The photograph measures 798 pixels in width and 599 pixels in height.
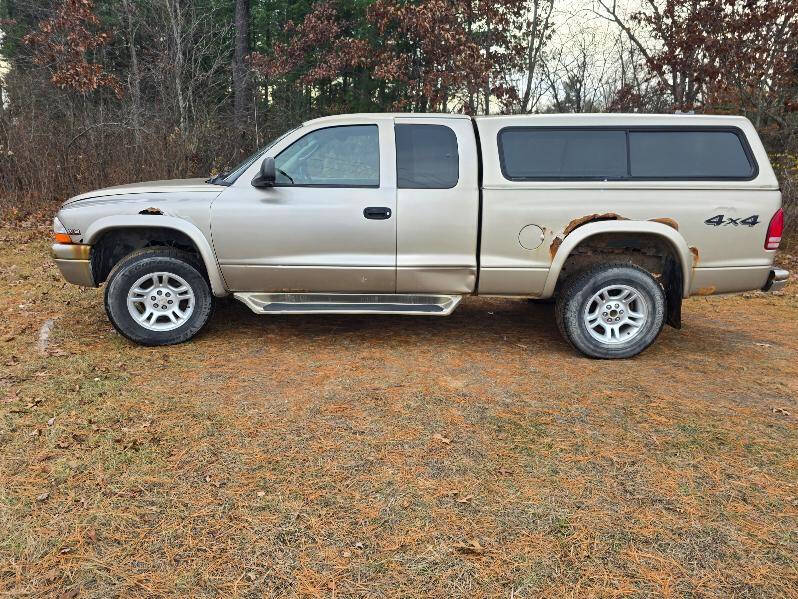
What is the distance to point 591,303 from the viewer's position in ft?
15.9

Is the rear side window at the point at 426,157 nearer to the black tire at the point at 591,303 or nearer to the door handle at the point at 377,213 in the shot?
the door handle at the point at 377,213

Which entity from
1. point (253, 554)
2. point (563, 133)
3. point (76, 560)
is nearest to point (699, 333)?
point (563, 133)

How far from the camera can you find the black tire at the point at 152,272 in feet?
15.4

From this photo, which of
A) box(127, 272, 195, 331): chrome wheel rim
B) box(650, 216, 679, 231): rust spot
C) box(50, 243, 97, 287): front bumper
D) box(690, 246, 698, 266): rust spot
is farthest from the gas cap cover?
box(50, 243, 97, 287): front bumper

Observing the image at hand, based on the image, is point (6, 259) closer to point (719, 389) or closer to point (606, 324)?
point (606, 324)

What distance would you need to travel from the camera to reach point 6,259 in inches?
327

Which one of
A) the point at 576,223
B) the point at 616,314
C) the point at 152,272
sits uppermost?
the point at 576,223

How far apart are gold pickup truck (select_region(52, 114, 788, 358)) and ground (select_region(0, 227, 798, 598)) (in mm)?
526

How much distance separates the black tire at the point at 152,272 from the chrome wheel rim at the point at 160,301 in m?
0.03

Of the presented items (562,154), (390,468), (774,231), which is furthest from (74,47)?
(774,231)

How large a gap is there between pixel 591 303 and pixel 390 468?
261 centimetres

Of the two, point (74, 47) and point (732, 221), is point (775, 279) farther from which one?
point (74, 47)

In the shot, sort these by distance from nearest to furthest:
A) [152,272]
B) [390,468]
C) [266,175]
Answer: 1. [390,468]
2. [266,175]
3. [152,272]

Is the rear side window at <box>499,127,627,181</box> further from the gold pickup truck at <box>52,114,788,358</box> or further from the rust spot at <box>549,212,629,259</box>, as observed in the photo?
the rust spot at <box>549,212,629,259</box>
